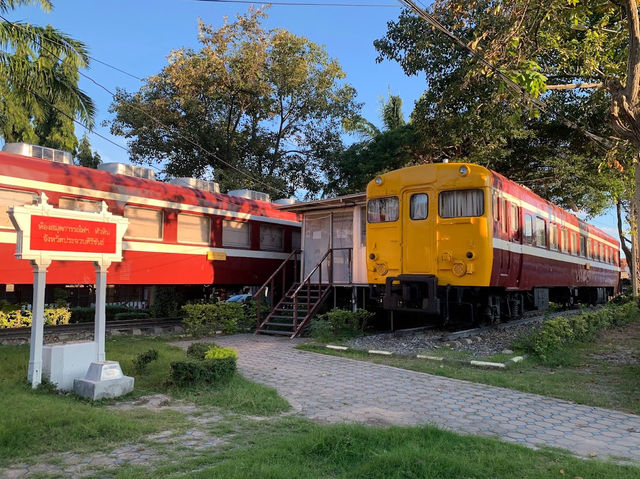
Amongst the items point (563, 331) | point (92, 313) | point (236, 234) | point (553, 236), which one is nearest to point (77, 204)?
point (236, 234)

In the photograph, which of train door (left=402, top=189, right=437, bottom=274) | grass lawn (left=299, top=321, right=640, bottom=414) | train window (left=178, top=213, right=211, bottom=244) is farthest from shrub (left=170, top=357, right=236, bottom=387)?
train window (left=178, top=213, right=211, bottom=244)

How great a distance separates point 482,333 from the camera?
36.6 feet

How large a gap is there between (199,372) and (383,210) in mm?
6262

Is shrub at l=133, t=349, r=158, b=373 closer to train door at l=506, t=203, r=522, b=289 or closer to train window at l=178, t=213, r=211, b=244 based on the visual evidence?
train window at l=178, t=213, r=211, b=244

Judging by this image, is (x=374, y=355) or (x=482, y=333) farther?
(x=482, y=333)

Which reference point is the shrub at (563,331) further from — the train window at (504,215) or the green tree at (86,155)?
the green tree at (86,155)

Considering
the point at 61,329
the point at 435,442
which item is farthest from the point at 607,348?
the point at 61,329

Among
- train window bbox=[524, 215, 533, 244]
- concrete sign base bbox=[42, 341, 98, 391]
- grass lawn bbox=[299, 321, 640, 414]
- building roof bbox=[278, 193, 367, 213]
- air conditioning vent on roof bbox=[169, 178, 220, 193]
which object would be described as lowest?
grass lawn bbox=[299, 321, 640, 414]

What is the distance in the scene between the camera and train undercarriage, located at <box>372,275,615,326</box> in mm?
10141

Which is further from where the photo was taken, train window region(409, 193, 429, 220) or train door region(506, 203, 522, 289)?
train door region(506, 203, 522, 289)

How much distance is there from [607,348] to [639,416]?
15.9 feet

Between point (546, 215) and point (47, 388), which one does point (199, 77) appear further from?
point (47, 388)

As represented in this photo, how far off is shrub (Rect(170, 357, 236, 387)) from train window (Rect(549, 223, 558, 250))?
425 inches

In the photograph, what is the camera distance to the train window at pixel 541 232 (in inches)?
514
